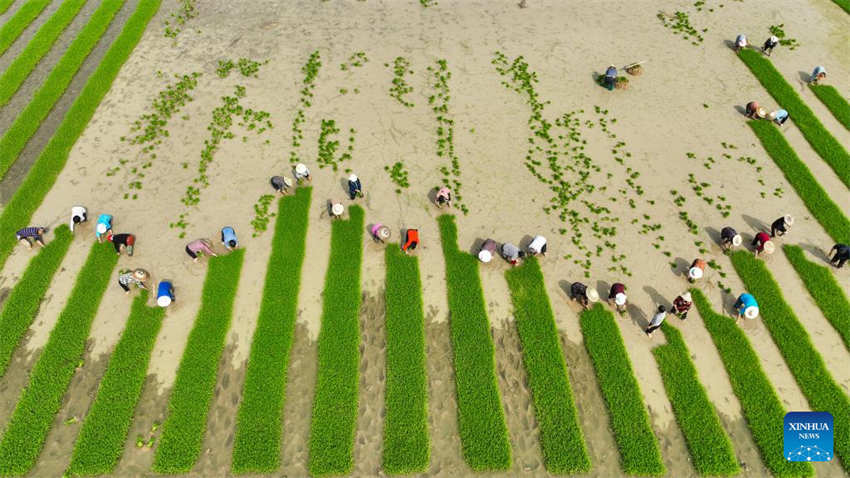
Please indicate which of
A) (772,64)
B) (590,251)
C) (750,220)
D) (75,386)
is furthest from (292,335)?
(772,64)

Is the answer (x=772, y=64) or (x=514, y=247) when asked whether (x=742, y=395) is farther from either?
(x=772, y=64)

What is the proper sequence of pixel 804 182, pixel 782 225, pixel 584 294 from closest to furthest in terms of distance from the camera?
1. pixel 584 294
2. pixel 782 225
3. pixel 804 182

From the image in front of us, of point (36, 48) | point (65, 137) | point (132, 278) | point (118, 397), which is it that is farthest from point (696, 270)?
point (36, 48)

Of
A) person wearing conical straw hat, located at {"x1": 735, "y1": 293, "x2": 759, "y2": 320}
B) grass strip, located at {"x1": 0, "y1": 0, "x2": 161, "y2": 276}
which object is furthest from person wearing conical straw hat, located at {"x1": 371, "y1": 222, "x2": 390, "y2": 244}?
grass strip, located at {"x1": 0, "y1": 0, "x2": 161, "y2": 276}

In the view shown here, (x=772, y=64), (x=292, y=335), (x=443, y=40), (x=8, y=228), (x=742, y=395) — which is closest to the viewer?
(x=742, y=395)

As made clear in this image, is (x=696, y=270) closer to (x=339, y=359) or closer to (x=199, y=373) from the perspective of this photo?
(x=339, y=359)

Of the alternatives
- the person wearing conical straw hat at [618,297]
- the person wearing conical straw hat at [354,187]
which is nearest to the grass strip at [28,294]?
the person wearing conical straw hat at [354,187]
